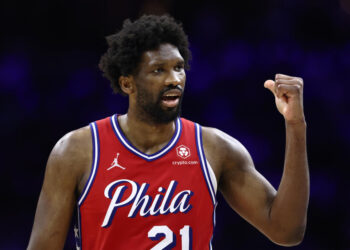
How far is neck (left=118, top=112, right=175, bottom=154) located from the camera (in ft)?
8.73

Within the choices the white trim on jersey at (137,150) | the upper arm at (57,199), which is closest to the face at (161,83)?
the white trim on jersey at (137,150)

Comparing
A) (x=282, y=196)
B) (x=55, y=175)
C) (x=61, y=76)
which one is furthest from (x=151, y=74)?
(x=61, y=76)

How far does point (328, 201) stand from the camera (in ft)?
17.5

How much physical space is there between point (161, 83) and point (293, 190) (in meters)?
0.72

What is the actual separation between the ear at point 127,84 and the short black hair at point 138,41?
0.08 ft

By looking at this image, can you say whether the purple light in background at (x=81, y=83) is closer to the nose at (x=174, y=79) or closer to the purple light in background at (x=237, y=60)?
the purple light in background at (x=237, y=60)

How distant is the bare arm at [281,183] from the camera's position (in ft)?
7.64

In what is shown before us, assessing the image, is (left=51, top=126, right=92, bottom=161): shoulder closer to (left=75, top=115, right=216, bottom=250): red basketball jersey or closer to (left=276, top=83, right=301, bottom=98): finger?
(left=75, top=115, right=216, bottom=250): red basketball jersey

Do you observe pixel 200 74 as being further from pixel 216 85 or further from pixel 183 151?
pixel 183 151

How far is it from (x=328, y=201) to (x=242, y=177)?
2954mm

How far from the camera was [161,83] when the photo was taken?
252cm

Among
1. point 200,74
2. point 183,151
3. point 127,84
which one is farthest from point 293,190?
point 200,74

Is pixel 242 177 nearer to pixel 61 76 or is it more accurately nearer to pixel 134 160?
pixel 134 160

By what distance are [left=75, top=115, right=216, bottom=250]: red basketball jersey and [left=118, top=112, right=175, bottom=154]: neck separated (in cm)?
4
